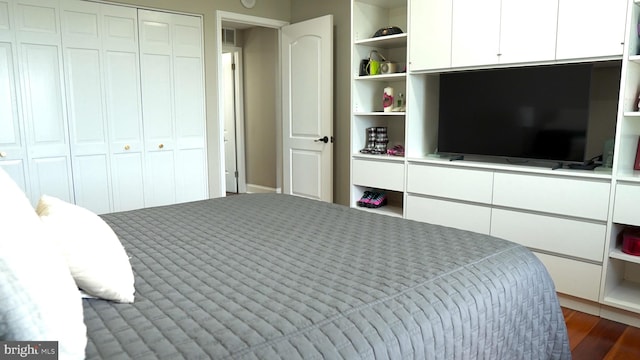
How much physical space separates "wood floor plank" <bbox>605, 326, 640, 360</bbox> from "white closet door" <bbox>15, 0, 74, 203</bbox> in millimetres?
3975

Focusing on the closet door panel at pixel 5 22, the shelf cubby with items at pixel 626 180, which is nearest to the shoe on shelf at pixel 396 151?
the shelf cubby with items at pixel 626 180

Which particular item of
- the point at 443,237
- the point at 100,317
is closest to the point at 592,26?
the point at 443,237

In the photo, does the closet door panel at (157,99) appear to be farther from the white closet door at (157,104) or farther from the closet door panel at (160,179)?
the closet door panel at (160,179)

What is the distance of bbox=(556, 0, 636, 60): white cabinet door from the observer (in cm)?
251

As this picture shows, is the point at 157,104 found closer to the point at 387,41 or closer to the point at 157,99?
the point at 157,99

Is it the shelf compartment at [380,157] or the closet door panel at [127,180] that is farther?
the closet door panel at [127,180]

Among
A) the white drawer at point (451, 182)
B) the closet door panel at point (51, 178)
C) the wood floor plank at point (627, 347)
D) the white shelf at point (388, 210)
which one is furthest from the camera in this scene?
the white shelf at point (388, 210)

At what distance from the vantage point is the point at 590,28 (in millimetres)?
2605

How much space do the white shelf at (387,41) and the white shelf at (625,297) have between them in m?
2.31

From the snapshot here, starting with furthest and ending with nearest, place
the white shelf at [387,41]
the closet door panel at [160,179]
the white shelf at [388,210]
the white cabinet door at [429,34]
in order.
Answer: the closet door panel at [160,179] → the white shelf at [388,210] → the white shelf at [387,41] → the white cabinet door at [429,34]

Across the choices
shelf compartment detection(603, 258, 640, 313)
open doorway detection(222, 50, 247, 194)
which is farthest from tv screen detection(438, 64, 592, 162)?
open doorway detection(222, 50, 247, 194)

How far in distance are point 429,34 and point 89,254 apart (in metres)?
2.91

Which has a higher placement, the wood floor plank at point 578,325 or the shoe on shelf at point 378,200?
the shoe on shelf at point 378,200

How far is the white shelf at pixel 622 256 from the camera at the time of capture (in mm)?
2539
